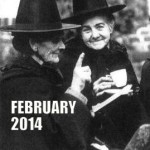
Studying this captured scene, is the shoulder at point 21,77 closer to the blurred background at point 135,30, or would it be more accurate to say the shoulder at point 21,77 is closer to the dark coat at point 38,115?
the dark coat at point 38,115

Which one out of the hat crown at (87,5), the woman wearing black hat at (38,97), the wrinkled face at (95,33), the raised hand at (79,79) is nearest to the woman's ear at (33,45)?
the woman wearing black hat at (38,97)

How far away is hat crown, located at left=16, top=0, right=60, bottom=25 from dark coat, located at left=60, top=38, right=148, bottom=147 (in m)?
0.48

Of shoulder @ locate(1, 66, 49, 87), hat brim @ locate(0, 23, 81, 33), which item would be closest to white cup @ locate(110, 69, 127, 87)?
hat brim @ locate(0, 23, 81, 33)

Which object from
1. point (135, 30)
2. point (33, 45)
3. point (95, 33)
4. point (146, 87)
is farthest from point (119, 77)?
point (135, 30)

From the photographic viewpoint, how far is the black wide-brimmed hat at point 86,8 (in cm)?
431

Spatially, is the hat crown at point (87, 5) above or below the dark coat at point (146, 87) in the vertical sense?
above

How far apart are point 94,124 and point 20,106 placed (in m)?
0.77

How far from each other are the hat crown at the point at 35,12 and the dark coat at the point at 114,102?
1.58ft

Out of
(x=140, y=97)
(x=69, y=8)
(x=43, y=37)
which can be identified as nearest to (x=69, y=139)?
(x=43, y=37)

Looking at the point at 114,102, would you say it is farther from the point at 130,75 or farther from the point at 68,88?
the point at 68,88

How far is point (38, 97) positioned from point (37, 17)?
57cm

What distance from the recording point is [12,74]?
11.0 ft

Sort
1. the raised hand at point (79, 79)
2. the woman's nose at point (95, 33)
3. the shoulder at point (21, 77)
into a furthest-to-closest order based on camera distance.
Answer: the woman's nose at point (95, 33), the raised hand at point (79, 79), the shoulder at point (21, 77)

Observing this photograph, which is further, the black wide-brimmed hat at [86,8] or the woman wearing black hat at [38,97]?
the black wide-brimmed hat at [86,8]
